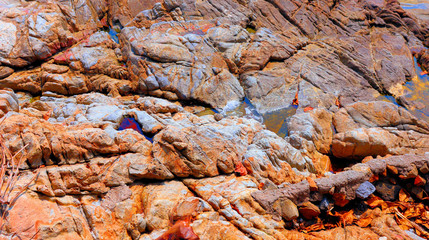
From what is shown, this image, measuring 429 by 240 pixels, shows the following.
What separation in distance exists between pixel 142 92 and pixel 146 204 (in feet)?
22.2

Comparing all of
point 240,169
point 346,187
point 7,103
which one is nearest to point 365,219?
point 346,187

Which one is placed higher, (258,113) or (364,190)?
(364,190)

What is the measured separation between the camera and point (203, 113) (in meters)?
10.9

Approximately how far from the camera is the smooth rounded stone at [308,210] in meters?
6.13

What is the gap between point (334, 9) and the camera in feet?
53.3

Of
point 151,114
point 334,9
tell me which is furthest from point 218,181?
point 334,9

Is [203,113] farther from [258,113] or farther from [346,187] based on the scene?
[346,187]

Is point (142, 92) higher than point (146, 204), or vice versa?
point (146, 204)

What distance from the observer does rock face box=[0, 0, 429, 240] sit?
5.27 metres

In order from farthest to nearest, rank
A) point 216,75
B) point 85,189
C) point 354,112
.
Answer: point 216,75 < point 354,112 < point 85,189

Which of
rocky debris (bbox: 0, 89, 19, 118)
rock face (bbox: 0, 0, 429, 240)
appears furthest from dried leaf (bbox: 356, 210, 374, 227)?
rocky debris (bbox: 0, 89, 19, 118)

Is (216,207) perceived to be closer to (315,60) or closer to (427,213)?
(427,213)

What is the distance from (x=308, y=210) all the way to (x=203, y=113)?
6.05 meters

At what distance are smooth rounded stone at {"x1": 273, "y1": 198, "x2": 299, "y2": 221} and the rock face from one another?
0.03m
